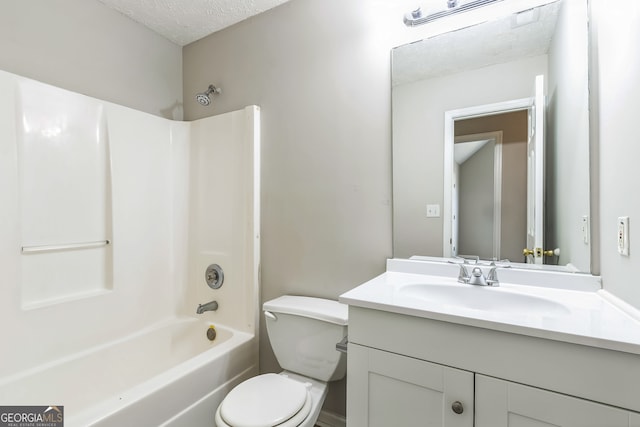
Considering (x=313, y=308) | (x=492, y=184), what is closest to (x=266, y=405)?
(x=313, y=308)

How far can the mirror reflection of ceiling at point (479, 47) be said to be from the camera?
4.03ft

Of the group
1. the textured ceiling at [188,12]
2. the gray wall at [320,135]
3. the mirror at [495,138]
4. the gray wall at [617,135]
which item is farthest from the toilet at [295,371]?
the textured ceiling at [188,12]

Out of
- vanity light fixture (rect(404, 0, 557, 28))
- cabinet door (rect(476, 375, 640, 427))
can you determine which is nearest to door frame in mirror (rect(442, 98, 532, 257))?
vanity light fixture (rect(404, 0, 557, 28))

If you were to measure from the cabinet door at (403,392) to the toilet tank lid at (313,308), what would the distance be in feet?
1.08

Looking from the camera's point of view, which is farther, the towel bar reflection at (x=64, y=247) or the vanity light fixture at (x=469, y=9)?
the towel bar reflection at (x=64, y=247)

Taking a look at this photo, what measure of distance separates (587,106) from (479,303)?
841 millimetres

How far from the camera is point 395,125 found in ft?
4.85

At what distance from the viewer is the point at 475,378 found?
2.77 feet

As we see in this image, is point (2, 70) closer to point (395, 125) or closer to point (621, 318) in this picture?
point (395, 125)

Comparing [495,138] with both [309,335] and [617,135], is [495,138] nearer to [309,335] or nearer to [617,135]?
[617,135]

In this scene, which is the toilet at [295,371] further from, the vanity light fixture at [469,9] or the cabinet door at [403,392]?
the vanity light fixture at [469,9]

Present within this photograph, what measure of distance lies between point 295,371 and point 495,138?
4.75 feet

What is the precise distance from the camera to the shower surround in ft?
4.44

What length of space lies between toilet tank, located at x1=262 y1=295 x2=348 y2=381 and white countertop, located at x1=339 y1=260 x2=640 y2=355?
1.06 ft
